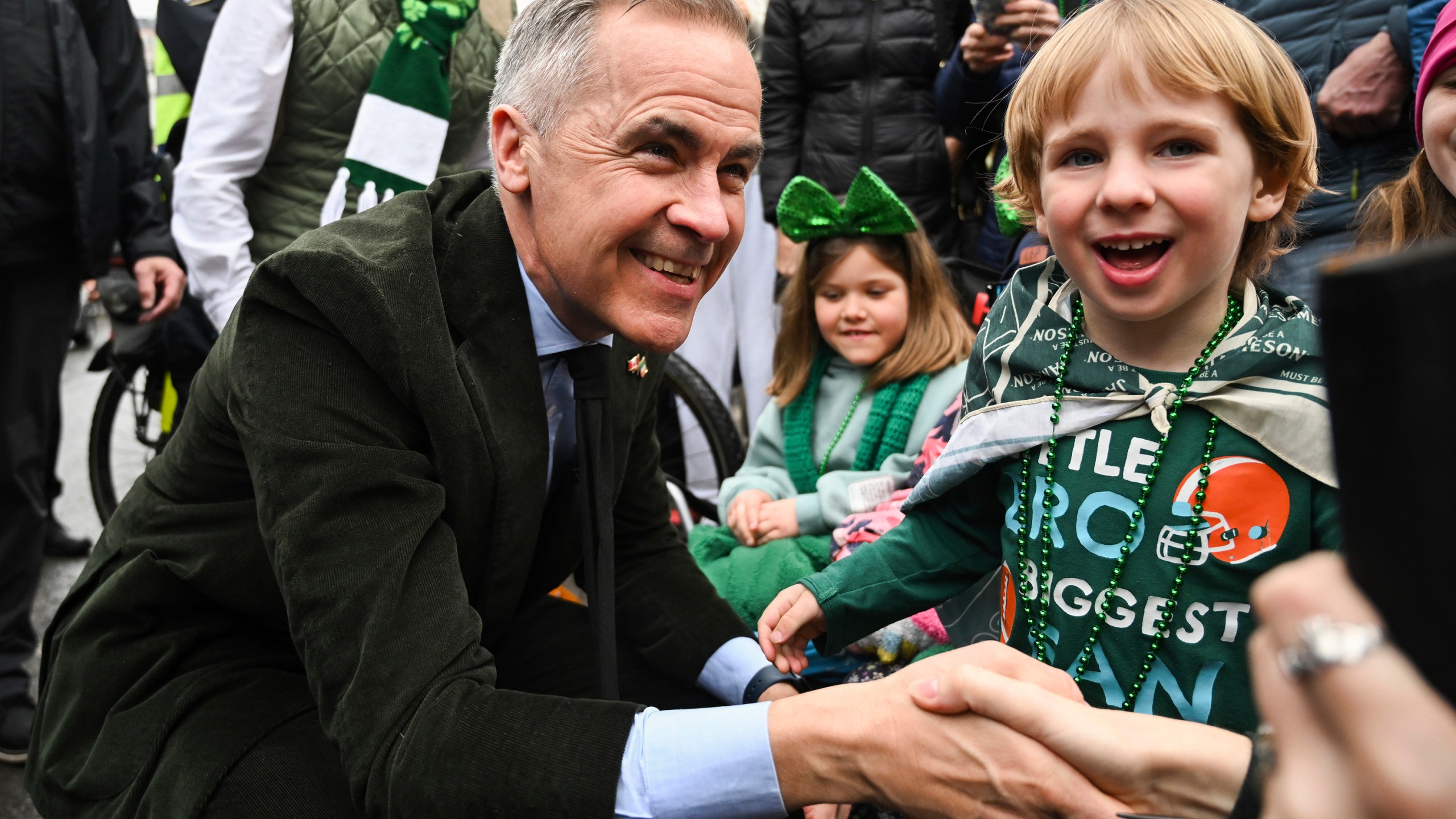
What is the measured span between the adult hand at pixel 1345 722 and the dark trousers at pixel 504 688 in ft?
4.35

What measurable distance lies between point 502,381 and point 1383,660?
131 cm

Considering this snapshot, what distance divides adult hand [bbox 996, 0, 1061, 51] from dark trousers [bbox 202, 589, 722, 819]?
1.88 m

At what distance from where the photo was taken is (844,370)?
3.29 m

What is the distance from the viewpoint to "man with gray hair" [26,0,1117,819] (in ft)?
4.36

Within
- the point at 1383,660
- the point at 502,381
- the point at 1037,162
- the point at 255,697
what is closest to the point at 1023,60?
the point at 1037,162

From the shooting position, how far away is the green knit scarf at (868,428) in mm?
3016

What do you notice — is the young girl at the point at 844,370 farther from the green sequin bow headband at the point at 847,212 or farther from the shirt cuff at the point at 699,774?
the shirt cuff at the point at 699,774

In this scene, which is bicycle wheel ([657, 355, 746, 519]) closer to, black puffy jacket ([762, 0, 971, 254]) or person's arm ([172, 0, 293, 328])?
black puffy jacket ([762, 0, 971, 254])

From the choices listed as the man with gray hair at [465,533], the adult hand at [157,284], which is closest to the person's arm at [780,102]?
the adult hand at [157,284]

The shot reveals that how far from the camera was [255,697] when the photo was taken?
1.66 meters

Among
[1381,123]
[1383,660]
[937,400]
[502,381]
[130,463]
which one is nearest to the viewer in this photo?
[1383,660]

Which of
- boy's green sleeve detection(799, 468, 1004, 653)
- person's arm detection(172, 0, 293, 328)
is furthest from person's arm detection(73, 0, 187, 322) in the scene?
boy's green sleeve detection(799, 468, 1004, 653)

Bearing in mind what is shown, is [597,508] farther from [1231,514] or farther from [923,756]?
[1231,514]

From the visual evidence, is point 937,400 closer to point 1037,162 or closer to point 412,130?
point 1037,162
